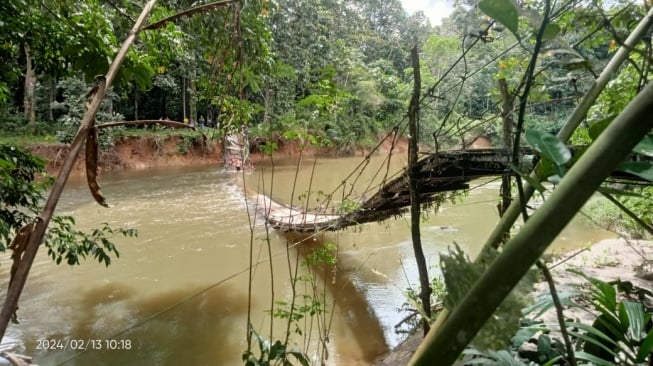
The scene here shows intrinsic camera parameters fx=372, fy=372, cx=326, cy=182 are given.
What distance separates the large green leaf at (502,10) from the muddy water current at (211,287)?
1049 millimetres

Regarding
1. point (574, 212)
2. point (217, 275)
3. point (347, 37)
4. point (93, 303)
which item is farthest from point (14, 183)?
point (347, 37)

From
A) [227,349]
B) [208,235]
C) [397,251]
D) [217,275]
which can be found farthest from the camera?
[208,235]

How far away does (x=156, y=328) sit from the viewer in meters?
3.24

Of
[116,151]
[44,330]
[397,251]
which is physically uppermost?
[116,151]

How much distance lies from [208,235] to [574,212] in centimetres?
587

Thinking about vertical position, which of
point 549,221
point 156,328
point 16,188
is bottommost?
point 156,328

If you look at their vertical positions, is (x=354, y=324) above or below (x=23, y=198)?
below

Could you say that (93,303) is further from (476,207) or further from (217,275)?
(476,207)

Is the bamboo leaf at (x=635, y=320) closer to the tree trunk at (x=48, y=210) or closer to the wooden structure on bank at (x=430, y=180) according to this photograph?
the wooden structure on bank at (x=430, y=180)

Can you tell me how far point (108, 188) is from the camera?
8133 mm

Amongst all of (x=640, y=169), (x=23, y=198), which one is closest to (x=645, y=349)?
(x=640, y=169)

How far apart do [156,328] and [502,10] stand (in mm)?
3632

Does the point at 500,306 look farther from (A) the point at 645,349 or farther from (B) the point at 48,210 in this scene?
(A) the point at 645,349

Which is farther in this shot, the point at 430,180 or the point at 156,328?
the point at 156,328
